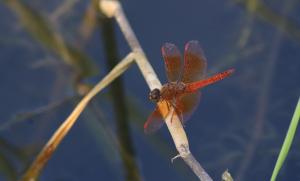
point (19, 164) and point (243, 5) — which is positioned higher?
point (243, 5)

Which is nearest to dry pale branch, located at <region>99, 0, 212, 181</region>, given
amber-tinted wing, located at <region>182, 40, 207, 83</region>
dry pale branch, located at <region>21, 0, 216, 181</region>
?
dry pale branch, located at <region>21, 0, 216, 181</region>

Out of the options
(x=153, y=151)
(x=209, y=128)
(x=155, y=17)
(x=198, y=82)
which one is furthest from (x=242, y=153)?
(x=155, y=17)

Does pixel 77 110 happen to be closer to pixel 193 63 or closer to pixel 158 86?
pixel 158 86

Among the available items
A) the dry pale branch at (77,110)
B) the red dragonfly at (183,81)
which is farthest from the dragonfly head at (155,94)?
the dry pale branch at (77,110)

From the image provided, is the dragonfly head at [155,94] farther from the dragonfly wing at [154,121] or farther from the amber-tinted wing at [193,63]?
the amber-tinted wing at [193,63]

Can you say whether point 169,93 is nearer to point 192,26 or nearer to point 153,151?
point 153,151

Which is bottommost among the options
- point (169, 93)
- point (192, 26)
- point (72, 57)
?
point (169, 93)

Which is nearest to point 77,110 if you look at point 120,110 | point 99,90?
point 99,90

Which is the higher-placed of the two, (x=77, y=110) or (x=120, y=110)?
(x=120, y=110)
